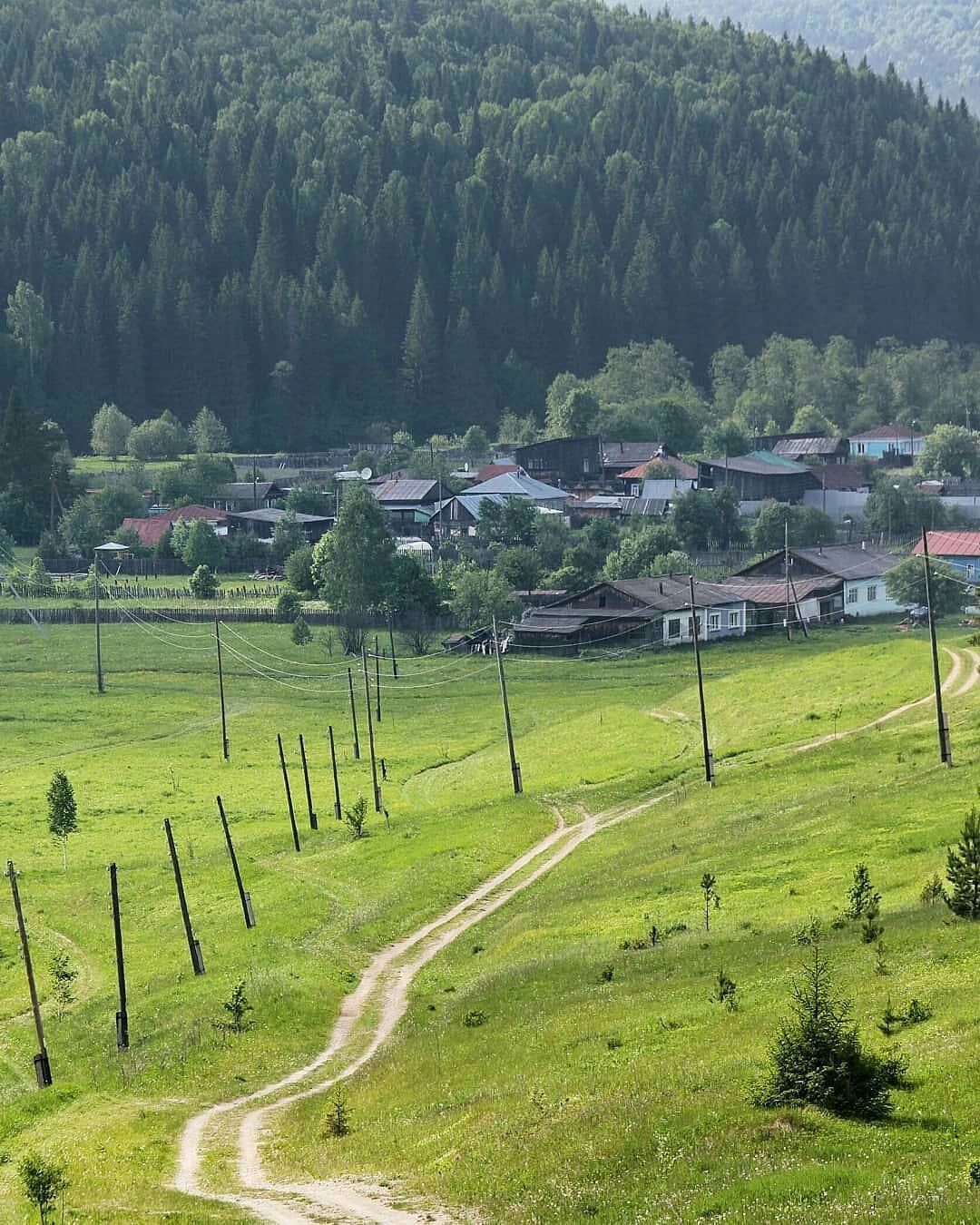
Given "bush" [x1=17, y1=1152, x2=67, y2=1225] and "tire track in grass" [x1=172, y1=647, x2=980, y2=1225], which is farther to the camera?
"bush" [x1=17, y1=1152, x2=67, y2=1225]

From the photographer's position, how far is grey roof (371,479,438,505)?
505ft

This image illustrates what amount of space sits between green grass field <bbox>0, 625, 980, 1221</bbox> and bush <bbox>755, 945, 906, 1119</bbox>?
410 millimetres

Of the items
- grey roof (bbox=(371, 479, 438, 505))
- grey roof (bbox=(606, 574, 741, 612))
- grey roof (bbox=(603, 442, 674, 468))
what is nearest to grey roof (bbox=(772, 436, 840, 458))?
grey roof (bbox=(603, 442, 674, 468))

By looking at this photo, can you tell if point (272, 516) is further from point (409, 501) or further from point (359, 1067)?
point (359, 1067)

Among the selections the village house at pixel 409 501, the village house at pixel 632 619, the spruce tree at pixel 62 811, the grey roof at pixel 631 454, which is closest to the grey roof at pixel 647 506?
the village house at pixel 409 501

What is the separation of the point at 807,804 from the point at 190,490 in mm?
121344

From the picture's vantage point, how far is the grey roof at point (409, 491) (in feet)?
505

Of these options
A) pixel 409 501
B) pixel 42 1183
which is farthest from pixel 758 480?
pixel 42 1183

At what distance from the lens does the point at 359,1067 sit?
33219 mm

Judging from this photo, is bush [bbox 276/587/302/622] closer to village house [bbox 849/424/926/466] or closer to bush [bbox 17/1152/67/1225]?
village house [bbox 849/424/926/466]

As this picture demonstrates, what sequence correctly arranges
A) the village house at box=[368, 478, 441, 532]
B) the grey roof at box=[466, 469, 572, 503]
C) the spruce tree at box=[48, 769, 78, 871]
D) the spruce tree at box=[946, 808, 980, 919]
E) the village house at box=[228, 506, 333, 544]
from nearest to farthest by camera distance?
the spruce tree at box=[946, 808, 980, 919] < the spruce tree at box=[48, 769, 78, 871] < the village house at box=[228, 506, 333, 544] < the village house at box=[368, 478, 441, 532] < the grey roof at box=[466, 469, 572, 503]

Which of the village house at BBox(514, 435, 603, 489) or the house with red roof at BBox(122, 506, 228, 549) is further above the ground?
the village house at BBox(514, 435, 603, 489)

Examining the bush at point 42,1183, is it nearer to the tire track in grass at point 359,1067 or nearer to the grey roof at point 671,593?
the tire track in grass at point 359,1067

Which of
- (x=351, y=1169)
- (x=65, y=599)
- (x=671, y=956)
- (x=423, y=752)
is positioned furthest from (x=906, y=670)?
(x=65, y=599)
